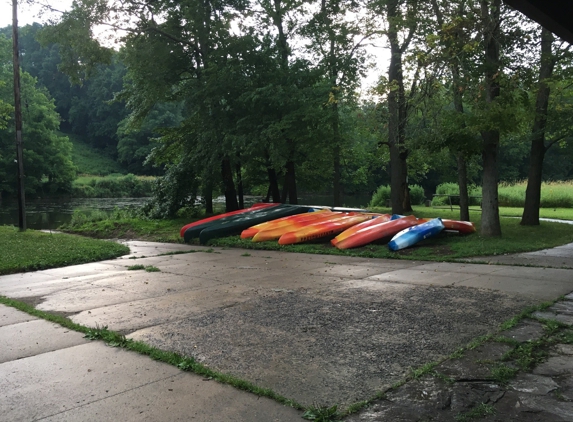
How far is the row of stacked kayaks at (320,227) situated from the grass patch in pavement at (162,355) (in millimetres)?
8143

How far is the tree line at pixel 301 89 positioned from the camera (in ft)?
43.3

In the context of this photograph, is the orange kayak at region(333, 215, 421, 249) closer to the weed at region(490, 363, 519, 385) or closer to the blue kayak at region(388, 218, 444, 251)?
the blue kayak at region(388, 218, 444, 251)

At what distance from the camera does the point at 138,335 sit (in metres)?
5.27

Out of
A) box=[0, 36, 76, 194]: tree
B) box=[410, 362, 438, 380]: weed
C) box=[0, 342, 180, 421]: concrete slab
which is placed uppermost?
box=[0, 36, 76, 194]: tree

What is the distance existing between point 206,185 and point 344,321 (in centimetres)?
1852

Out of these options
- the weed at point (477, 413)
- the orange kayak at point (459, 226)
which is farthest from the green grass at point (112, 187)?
the weed at point (477, 413)

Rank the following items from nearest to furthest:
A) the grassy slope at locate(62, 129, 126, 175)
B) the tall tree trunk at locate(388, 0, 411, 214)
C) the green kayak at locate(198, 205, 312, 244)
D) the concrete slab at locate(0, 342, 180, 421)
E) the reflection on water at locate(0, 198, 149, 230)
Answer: the concrete slab at locate(0, 342, 180, 421)
the green kayak at locate(198, 205, 312, 244)
the tall tree trunk at locate(388, 0, 411, 214)
the reflection on water at locate(0, 198, 149, 230)
the grassy slope at locate(62, 129, 126, 175)

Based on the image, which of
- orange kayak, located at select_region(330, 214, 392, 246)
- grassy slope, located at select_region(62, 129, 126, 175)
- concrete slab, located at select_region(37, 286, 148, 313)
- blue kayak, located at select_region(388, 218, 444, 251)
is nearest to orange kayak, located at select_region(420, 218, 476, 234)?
blue kayak, located at select_region(388, 218, 444, 251)

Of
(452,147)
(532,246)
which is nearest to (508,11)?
(452,147)

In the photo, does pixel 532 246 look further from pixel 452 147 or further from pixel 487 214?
pixel 452 147

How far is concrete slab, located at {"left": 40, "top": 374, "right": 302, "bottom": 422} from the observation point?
10.8 ft

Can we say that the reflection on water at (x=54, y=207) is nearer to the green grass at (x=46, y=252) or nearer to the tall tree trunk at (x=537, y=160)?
the green grass at (x=46, y=252)

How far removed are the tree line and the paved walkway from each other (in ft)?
19.1

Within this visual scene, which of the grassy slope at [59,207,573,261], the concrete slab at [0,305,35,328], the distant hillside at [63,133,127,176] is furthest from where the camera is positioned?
the distant hillside at [63,133,127,176]
